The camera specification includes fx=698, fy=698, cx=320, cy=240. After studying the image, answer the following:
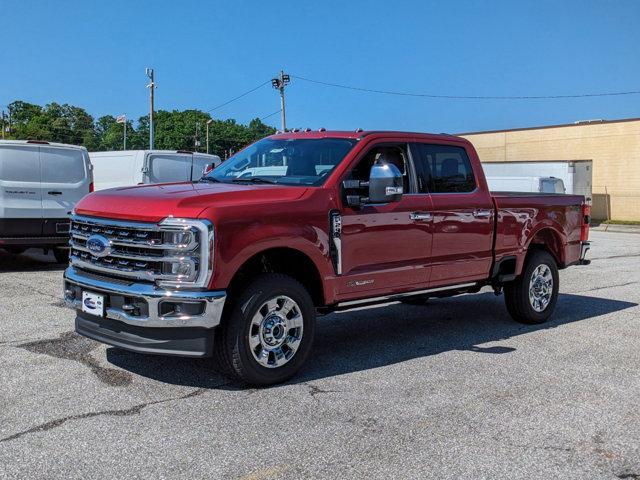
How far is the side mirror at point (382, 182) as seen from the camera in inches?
223

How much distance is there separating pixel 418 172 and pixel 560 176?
2225 cm

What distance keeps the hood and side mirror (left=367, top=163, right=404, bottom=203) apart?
0.60m

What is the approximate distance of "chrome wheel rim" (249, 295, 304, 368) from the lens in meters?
5.13

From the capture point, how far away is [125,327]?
5.04 m

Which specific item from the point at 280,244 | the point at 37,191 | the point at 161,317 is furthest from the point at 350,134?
the point at 37,191

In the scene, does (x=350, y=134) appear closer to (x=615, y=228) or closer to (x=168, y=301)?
(x=168, y=301)

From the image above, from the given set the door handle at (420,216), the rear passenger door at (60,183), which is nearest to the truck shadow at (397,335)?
the door handle at (420,216)

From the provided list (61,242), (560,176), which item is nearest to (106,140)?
(560,176)

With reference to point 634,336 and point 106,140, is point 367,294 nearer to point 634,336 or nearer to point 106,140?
point 634,336

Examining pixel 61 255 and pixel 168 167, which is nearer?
pixel 61 255

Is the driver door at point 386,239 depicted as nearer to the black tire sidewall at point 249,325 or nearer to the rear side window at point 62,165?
the black tire sidewall at point 249,325

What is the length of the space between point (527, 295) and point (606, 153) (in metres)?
27.5

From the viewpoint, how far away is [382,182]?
568 cm

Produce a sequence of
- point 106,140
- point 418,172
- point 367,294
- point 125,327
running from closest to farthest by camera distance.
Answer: point 125,327
point 367,294
point 418,172
point 106,140
